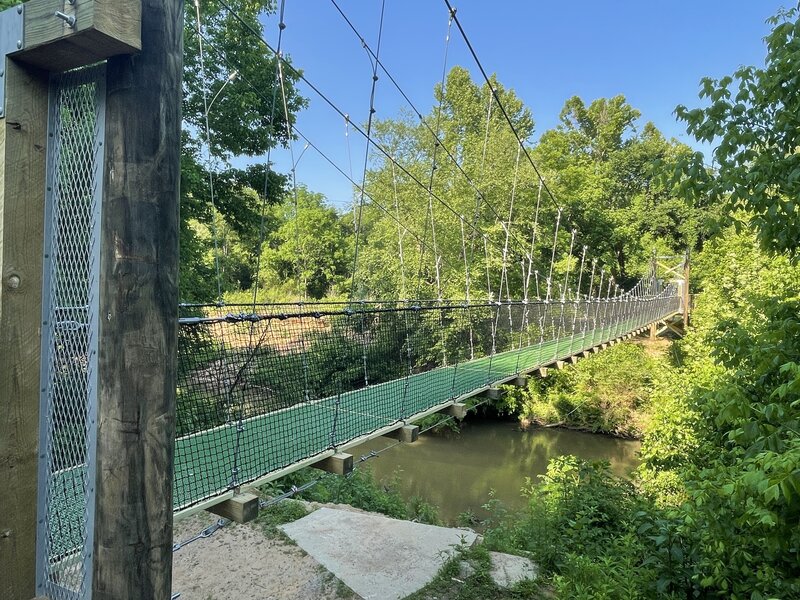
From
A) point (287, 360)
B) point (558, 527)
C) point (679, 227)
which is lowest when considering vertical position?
point (558, 527)

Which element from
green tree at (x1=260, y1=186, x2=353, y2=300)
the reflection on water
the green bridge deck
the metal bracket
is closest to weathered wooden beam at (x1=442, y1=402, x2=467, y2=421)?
the green bridge deck

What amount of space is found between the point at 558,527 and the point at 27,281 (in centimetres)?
329

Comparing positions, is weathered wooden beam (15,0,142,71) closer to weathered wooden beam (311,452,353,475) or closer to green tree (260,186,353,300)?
weathered wooden beam (311,452,353,475)

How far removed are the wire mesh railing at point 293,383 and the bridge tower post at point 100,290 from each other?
0.80 metres

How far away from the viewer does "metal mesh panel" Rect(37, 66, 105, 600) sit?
2.14 ft

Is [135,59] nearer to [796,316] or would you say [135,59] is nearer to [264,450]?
[264,450]

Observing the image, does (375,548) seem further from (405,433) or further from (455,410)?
(455,410)

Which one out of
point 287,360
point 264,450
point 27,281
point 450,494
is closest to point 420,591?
point 264,450

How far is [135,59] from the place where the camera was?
0.62 m

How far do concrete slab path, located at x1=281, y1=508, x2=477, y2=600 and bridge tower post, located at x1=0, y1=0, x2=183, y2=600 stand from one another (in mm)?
1943

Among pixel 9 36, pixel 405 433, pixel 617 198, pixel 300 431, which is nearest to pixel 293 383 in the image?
pixel 300 431

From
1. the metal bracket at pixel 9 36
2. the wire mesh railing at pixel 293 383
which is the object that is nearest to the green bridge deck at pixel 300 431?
the wire mesh railing at pixel 293 383

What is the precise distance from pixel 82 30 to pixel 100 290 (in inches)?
11.1

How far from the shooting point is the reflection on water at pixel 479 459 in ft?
22.9
